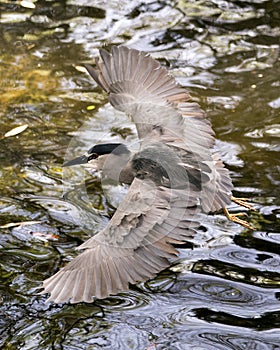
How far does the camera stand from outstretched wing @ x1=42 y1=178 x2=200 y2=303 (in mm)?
4539

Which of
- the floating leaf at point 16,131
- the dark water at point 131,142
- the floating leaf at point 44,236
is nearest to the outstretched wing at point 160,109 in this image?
the dark water at point 131,142

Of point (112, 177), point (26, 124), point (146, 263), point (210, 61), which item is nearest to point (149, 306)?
point (146, 263)

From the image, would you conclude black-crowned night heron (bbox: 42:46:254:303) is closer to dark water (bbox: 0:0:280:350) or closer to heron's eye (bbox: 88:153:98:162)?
heron's eye (bbox: 88:153:98:162)

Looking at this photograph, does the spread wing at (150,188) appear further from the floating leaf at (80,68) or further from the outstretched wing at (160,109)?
the floating leaf at (80,68)

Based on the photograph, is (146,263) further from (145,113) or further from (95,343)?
(145,113)

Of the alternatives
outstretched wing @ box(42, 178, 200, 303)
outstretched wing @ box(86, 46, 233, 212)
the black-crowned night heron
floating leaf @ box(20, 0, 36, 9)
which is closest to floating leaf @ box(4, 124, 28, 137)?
the black-crowned night heron

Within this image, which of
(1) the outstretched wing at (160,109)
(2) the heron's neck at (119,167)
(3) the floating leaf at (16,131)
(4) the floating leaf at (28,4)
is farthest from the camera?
(4) the floating leaf at (28,4)

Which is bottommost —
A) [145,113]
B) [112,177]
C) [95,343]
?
[95,343]

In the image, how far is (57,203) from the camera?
6.32 metres

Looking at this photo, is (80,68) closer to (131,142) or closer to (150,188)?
(131,142)

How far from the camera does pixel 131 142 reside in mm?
7059

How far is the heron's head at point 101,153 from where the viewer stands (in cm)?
589

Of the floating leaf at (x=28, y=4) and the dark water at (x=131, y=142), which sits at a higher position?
the floating leaf at (x=28, y=4)

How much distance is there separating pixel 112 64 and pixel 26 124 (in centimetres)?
170
